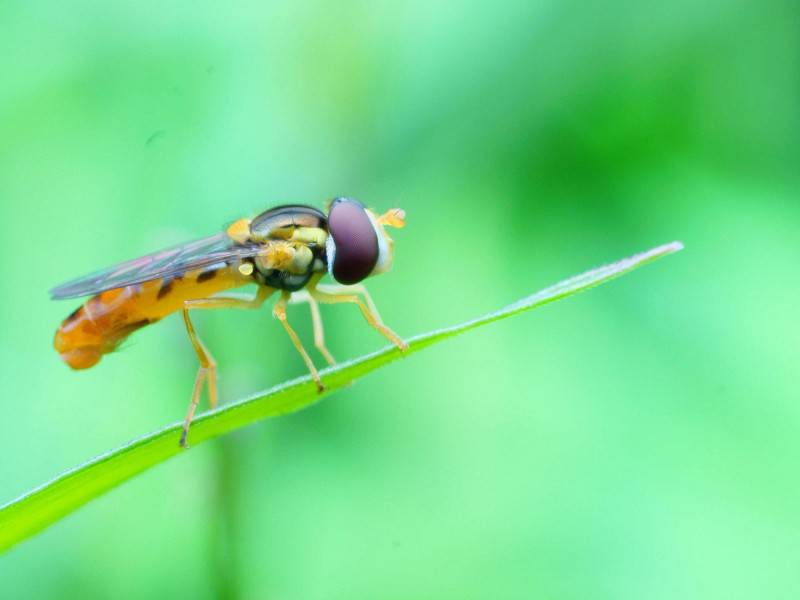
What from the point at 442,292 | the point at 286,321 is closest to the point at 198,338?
the point at 286,321

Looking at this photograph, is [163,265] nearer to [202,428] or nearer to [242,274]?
[242,274]

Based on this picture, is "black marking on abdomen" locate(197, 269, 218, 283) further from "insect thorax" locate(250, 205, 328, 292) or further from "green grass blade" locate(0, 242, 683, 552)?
"green grass blade" locate(0, 242, 683, 552)

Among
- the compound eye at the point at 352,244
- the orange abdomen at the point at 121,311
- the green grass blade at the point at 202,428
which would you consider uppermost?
the orange abdomen at the point at 121,311

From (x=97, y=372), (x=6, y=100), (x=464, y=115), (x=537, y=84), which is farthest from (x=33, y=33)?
(x=537, y=84)

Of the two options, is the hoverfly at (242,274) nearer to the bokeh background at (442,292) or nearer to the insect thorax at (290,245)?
the insect thorax at (290,245)

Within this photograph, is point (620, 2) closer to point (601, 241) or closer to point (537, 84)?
point (537, 84)

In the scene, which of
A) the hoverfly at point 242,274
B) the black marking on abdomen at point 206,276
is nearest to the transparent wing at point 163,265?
the hoverfly at point 242,274
